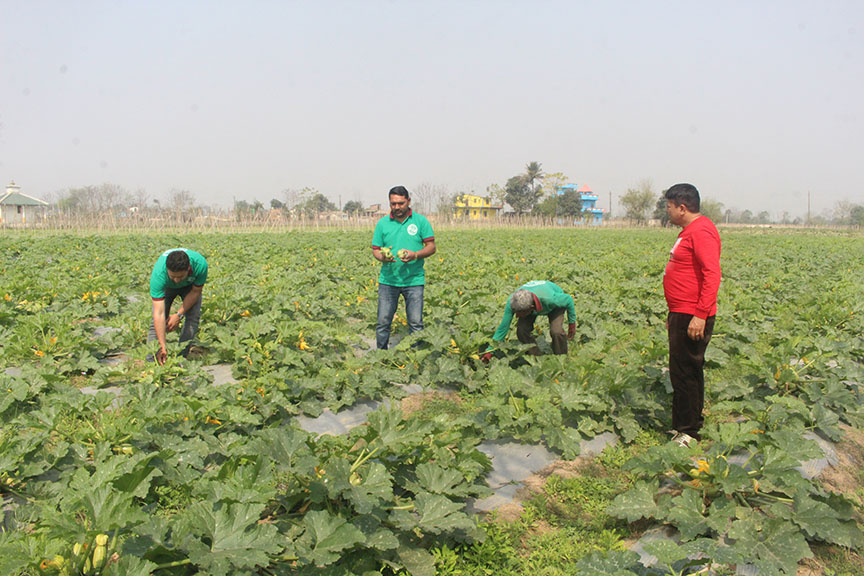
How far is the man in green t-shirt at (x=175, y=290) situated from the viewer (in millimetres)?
4957

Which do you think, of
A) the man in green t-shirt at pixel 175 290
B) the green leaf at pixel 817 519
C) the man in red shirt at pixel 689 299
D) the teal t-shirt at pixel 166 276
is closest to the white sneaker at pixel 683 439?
the man in red shirt at pixel 689 299

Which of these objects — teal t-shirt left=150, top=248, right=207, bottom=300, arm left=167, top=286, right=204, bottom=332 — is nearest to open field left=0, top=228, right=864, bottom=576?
arm left=167, top=286, right=204, bottom=332

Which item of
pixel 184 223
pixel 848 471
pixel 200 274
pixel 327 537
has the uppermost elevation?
pixel 184 223

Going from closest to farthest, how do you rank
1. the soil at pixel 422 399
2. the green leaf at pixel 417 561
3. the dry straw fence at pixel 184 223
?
the green leaf at pixel 417 561 → the soil at pixel 422 399 → the dry straw fence at pixel 184 223

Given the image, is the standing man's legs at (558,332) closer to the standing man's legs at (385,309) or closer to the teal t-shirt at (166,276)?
the standing man's legs at (385,309)

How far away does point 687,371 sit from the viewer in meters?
4.03

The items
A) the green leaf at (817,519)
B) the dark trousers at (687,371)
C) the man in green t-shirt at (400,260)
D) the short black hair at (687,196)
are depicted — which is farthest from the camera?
the man in green t-shirt at (400,260)

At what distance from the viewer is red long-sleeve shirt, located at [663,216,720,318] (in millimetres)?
3723

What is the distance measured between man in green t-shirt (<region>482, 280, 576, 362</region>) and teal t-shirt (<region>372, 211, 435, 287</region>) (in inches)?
44.2

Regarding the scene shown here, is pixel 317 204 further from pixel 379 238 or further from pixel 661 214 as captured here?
pixel 379 238

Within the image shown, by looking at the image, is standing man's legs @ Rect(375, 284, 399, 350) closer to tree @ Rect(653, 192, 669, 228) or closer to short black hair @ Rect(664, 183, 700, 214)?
short black hair @ Rect(664, 183, 700, 214)

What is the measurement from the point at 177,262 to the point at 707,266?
4.49 meters

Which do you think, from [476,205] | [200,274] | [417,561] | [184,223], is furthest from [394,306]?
[476,205]

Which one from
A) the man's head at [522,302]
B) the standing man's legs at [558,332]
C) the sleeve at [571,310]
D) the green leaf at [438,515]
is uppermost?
the man's head at [522,302]
